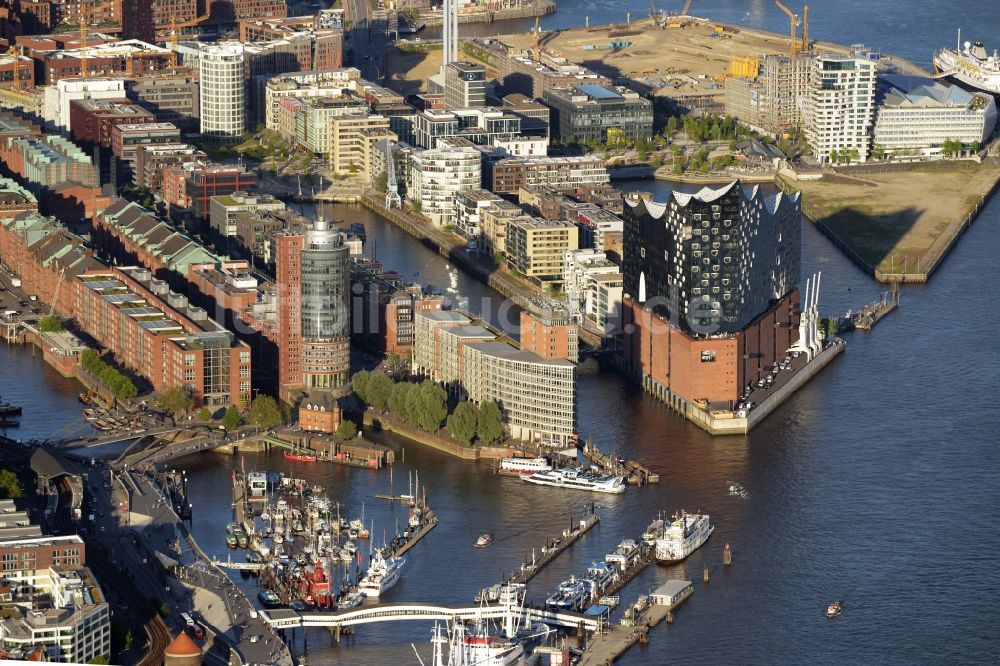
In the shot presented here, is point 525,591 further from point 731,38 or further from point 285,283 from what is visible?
point 731,38

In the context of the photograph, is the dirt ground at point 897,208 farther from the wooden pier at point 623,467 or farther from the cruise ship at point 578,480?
the cruise ship at point 578,480

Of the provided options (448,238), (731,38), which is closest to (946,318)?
(448,238)

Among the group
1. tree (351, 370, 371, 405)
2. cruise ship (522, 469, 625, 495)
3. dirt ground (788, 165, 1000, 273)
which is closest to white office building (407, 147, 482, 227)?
dirt ground (788, 165, 1000, 273)

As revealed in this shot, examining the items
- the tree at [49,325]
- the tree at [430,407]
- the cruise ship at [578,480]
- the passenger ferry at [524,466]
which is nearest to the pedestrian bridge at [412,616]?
the cruise ship at [578,480]

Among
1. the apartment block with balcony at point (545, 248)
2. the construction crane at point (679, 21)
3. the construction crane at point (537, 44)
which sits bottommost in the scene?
the apartment block with balcony at point (545, 248)

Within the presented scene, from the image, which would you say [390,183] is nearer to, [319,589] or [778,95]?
[778,95]

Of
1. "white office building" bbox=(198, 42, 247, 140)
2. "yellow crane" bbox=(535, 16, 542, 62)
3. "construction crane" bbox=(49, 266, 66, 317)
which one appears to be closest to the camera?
"construction crane" bbox=(49, 266, 66, 317)

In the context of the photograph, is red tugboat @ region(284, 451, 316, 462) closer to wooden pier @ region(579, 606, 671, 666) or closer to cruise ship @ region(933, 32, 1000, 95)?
wooden pier @ region(579, 606, 671, 666)
